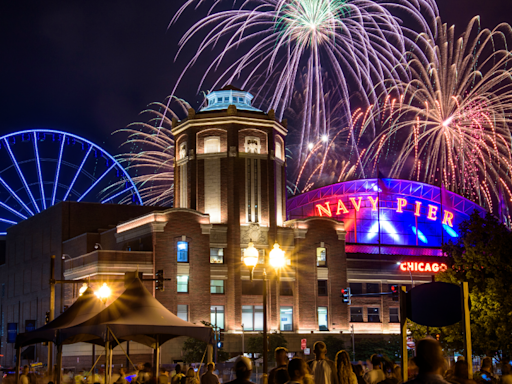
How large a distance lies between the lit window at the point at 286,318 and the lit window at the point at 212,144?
17.0m

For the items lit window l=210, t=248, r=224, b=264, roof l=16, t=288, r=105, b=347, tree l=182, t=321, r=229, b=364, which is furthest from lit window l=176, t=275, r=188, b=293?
roof l=16, t=288, r=105, b=347

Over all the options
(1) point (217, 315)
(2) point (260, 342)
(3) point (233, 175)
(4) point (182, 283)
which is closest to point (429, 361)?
(2) point (260, 342)

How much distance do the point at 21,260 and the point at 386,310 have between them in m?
44.3

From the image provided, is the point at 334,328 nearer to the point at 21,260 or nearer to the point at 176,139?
the point at 176,139

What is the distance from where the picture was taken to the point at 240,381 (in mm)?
9680

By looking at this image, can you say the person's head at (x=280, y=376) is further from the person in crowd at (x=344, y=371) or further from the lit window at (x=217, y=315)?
the lit window at (x=217, y=315)

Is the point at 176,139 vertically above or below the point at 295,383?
above

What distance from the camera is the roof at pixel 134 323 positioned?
20.8 meters

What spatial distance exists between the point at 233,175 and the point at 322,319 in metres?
17.0

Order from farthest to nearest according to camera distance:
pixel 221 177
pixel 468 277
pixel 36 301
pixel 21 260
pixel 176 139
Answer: pixel 21 260
pixel 36 301
pixel 176 139
pixel 221 177
pixel 468 277

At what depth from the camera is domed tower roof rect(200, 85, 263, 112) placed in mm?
A: 74625

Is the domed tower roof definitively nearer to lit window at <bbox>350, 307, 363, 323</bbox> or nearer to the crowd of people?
lit window at <bbox>350, 307, 363, 323</bbox>

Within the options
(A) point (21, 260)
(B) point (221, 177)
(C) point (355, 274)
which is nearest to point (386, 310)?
(C) point (355, 274)

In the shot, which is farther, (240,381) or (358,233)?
(358,233)
